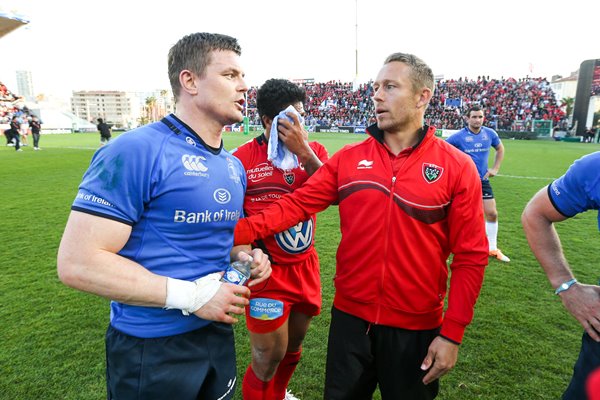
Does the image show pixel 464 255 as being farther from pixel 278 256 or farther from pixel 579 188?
pixel 278 256

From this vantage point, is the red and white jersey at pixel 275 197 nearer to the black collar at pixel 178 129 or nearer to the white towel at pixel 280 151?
the white towel at pixel 280 151

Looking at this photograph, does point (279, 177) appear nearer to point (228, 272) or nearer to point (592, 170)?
point (228, 272)

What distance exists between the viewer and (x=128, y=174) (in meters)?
1.55

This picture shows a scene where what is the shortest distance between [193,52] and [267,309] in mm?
1769

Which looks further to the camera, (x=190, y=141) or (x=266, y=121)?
(x=266, y=121)

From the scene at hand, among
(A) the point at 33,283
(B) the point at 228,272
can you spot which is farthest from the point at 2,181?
(B) the point at 228,272

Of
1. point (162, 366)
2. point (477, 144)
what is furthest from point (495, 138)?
point (162, 366)

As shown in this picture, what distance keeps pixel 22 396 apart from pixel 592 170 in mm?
4234

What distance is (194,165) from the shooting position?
70.2 inches

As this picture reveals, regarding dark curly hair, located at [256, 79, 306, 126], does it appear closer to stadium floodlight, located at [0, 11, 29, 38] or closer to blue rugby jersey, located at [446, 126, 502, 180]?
blue rugby jersey, located at [446, 126, 502, 180]

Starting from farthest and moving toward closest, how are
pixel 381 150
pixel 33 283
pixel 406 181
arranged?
pixel 33 283
pixel 381 150
pixel 406 181

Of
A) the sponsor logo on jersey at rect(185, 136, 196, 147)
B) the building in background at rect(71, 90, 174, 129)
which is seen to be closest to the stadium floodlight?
the sponsor logo on jersey at rect(185, 136, 196, 147)

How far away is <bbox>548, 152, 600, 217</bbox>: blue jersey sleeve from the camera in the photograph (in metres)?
1.89

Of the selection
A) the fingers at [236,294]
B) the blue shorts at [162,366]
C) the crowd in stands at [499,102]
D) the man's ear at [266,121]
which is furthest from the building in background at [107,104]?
the fingers at [236,294]
